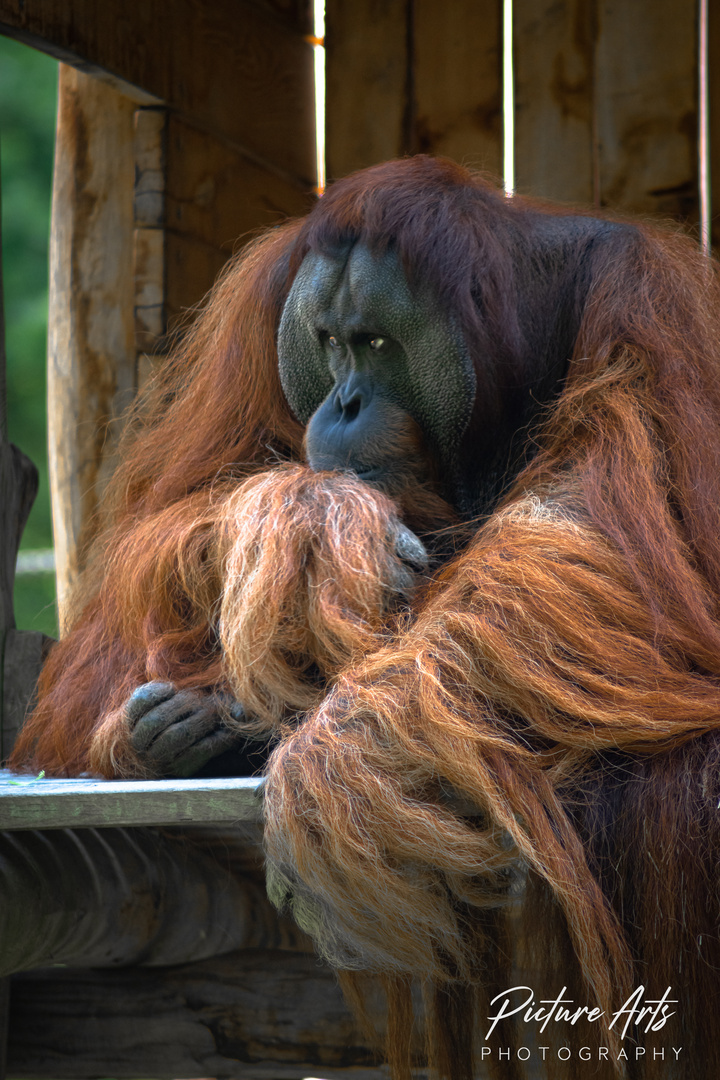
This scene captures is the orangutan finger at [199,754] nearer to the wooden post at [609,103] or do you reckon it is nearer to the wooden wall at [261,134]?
the wooden wall at [261,134]

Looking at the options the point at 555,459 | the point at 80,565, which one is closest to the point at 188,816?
the point at 555,459

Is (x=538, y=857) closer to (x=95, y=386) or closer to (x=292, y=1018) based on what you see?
(x=292, y=1018)

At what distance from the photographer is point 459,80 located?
96.5 inches

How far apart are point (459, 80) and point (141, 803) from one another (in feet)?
5.65

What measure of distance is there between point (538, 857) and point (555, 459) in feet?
1.71

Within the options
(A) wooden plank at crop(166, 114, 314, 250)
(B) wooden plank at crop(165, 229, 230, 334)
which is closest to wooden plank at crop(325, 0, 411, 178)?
(A) wooden plank at crop(166, 114, 314, 250)

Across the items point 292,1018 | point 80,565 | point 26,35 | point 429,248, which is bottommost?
point 292,1018

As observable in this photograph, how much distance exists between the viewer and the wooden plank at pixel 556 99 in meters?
2.38

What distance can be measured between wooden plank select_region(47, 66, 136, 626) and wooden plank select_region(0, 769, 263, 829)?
110 centimetres

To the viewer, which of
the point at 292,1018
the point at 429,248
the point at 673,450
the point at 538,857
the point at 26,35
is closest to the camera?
the point at 538,857

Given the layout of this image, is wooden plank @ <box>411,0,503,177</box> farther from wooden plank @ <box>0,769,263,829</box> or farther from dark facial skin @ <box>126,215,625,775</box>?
wooden plank @ <box>0,769,263,829</box>

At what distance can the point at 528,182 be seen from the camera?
243 cm

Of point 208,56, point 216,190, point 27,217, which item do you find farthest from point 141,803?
point 27,217

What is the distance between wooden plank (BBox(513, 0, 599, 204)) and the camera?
93.9 inches
